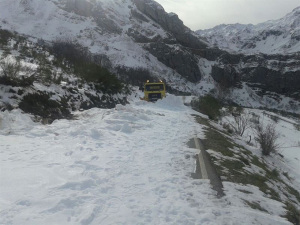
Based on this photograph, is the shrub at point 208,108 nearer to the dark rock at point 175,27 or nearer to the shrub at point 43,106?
the shrub at point 43,106

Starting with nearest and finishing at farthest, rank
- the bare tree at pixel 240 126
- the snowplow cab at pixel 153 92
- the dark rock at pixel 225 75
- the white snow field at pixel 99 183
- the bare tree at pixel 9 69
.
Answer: the white snow field at pixel 99 183 → the bare tree at pixel 9 69 → the bare tree at pixel 240 126 → the snowplow cab at pixel 153 92 → the dark rock at pixel 225 75

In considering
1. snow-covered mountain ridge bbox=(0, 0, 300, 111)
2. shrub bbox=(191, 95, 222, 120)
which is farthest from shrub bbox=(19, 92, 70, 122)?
snow-covered mountain ridge bbox=(0, 0, 300, 111)

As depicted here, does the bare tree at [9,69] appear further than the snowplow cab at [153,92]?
No

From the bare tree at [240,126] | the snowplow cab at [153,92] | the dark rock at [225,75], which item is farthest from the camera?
the dark rock at [225,75]

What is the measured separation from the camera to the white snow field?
4.34 m

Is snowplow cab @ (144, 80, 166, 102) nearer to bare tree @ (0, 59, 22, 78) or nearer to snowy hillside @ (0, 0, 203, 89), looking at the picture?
bare tree @ (0, 59, 22, 78)

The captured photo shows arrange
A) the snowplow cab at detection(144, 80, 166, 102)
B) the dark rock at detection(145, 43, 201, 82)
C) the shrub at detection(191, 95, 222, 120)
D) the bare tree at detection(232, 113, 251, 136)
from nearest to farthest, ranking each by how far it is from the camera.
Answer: the bare tree at detection(232, 113, 251, 136), the shrub at detection(191, 95, 222, 120), the snowplow cab at detection(144, 80, 166, 102), the dark rock at detection(145, 43, 201, 82)

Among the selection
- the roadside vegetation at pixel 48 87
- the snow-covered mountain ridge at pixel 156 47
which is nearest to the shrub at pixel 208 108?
the roadside vegetation at pixel 48 87

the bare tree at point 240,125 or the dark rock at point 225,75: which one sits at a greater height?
the dark rock at point 225,75

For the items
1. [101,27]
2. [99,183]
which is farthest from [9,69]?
[101,27]

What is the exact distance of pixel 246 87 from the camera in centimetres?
17700

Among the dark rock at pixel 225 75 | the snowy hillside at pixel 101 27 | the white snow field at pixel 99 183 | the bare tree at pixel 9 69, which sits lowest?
the white snow field at pixel 99 183

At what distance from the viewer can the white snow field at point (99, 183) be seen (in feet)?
14.2

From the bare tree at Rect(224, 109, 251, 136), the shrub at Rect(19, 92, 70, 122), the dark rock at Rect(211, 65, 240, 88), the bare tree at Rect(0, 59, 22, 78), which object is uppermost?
the dark rock at Rect(211, 65, 240, 88)
